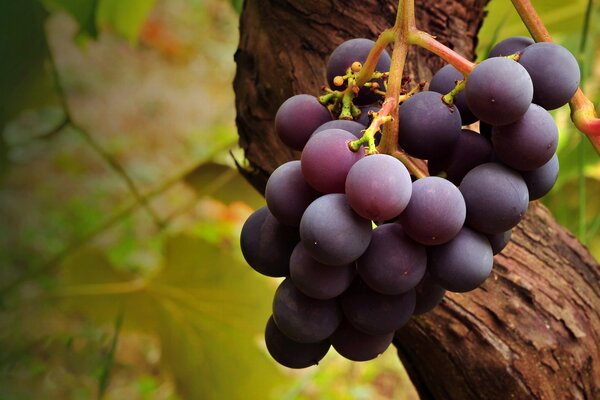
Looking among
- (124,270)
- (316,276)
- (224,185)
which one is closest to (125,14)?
(224,185)

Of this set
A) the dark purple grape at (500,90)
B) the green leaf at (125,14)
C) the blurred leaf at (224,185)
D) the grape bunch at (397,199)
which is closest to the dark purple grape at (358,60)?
the grape bunch at (397,199)

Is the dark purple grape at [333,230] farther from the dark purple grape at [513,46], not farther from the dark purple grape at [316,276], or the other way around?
the dark purple grape at [513,46]

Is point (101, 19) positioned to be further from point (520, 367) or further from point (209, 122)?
point (209, 122)

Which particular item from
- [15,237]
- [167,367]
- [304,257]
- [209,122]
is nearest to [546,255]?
[304,257]

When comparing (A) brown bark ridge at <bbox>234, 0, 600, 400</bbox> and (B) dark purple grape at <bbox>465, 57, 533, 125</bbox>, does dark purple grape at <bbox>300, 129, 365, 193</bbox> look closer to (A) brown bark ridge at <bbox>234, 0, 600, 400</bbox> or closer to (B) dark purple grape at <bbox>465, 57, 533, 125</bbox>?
(B) dark purple grape at <bbox>465, 57, 533, 125</bbox>

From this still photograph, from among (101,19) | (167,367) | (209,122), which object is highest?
(101,19)

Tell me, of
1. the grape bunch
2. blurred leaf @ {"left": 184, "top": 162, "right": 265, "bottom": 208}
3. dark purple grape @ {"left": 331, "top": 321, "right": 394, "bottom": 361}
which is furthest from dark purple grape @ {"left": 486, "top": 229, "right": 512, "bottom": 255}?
blurred leaf @ {"left": 184, "top": 162, "right": 265, "bottom": 208}
